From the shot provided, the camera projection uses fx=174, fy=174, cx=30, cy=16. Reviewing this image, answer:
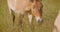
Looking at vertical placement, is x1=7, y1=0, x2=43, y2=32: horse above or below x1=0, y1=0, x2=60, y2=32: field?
above

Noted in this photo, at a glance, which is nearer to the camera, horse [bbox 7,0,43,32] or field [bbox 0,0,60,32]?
horse [bbox 7,0,43,32]

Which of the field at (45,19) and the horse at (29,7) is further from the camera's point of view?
the field at (45,19)

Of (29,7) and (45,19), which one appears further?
(45,19)

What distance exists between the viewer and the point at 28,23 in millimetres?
975

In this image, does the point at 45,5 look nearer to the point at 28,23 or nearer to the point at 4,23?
the point at 28,23

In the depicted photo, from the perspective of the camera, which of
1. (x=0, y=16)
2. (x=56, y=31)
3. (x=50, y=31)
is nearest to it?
(x=56, y=31)

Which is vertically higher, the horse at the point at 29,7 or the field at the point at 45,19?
the horse at the point at 29,7

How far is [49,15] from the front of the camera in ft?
3.32

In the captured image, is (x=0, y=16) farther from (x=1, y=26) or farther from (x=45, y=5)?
(x=45, y=5)

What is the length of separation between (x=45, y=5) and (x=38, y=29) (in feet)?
0.47

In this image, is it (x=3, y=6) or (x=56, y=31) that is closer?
(x=56, y=31)

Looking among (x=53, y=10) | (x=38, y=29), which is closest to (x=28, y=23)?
(x=38, y=29)

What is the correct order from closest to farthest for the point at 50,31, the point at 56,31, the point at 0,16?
the point at 56,31 < the point at 50,31 < the point at 0,16

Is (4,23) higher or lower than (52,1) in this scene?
lower
